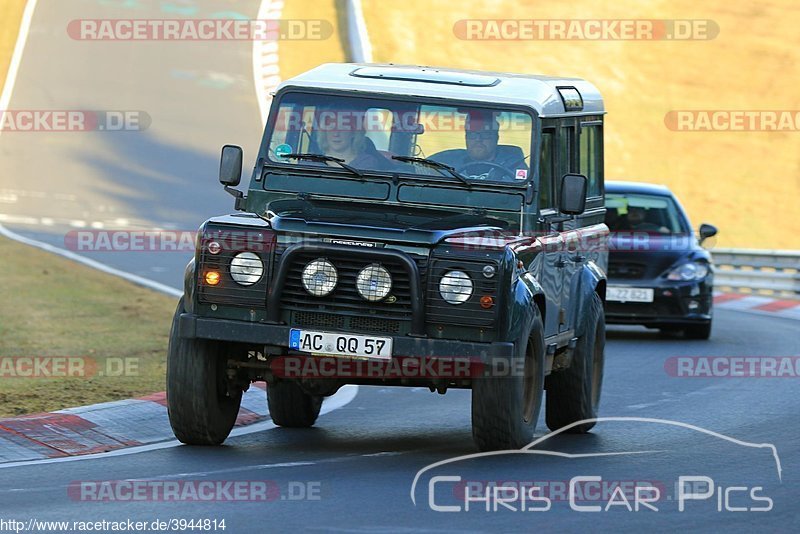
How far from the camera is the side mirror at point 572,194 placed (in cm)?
1058

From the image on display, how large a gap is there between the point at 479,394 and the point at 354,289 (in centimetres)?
89

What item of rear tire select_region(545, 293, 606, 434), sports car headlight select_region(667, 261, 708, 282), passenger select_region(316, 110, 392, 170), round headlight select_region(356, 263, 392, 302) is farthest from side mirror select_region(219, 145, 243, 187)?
sports car headlight select_region(667, 261, 708, 282)

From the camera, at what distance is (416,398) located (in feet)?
44.7

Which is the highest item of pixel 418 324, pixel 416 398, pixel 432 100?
pixel 432 100

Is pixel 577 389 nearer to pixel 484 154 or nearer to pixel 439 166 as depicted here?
pixel 484 154

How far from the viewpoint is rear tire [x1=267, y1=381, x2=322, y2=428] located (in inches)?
444

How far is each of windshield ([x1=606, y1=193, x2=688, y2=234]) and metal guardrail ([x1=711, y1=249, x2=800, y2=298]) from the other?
7.31 meters

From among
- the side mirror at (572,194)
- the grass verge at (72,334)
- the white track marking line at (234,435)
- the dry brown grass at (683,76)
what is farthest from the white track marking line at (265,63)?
the side mirror at (572,194)

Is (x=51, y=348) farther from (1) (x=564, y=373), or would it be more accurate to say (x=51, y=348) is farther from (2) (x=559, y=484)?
(2) (x=559, y=484)

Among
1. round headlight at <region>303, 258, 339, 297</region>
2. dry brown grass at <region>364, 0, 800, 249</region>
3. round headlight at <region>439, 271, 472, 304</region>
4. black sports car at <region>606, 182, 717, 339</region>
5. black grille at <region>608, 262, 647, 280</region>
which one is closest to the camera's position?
round headlight at <region>439, 271, 472, 304</region>

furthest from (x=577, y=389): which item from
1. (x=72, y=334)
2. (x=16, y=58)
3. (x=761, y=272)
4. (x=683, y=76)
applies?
(x=16, y=58)

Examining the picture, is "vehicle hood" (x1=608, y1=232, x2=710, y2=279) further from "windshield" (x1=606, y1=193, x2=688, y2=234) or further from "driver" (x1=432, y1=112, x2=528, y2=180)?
"driver" (x1=432, y1=112, x2=528, y2=180)

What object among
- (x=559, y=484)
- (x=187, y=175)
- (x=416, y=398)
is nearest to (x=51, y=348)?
(x=416, y=398)

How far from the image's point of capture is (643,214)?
19672mm
